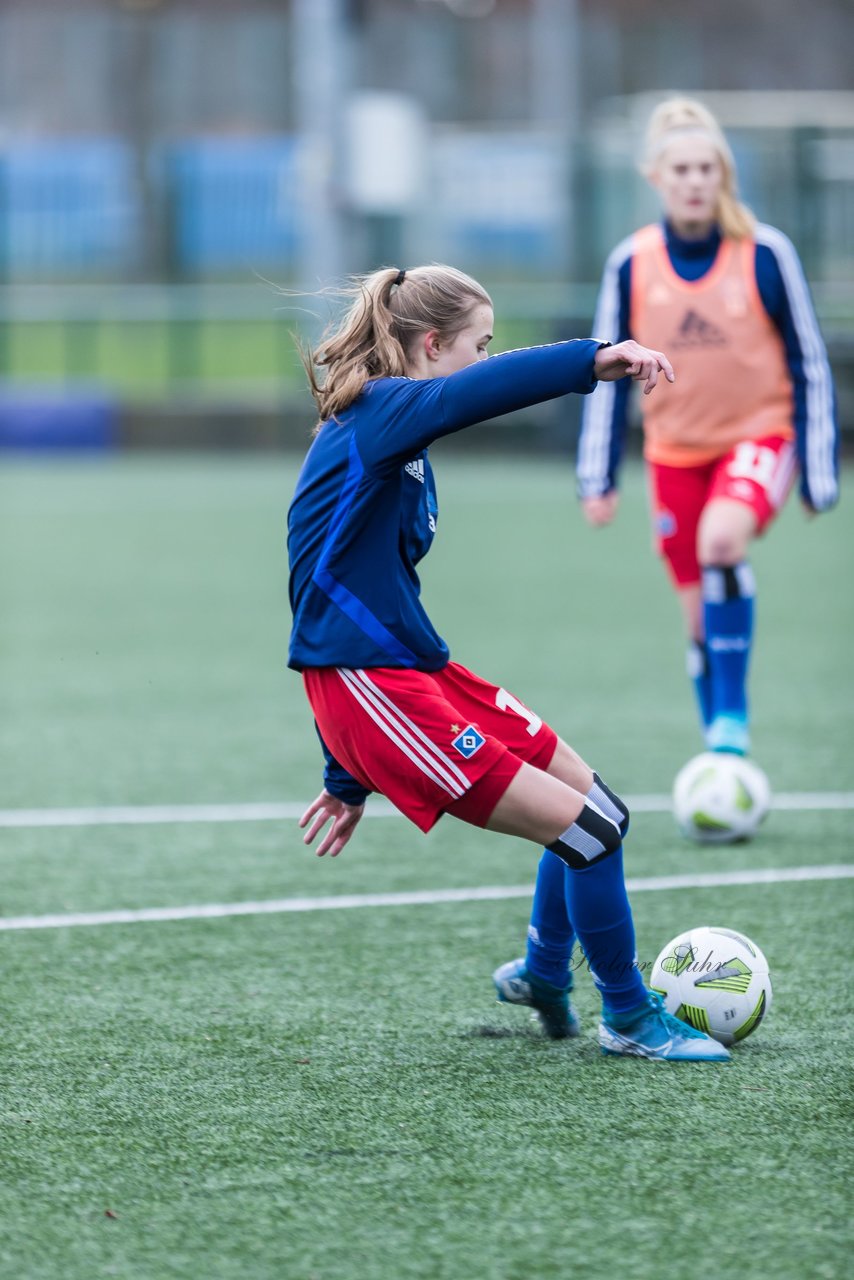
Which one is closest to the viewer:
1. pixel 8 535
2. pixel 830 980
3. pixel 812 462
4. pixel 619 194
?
pixel 830 980

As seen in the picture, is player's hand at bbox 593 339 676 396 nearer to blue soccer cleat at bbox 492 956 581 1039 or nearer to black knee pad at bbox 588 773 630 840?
black knee pad at bbox 588 773 630 840

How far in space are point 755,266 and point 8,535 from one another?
10008 millimetres

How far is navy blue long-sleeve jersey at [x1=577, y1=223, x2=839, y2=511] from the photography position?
639 cm

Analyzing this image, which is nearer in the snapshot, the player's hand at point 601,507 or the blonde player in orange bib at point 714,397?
the blonde player in orange bib at point 714,397

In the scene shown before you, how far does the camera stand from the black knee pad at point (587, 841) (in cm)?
379

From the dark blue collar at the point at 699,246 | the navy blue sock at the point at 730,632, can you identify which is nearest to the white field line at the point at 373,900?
the navy blue sock at the point at 730,632

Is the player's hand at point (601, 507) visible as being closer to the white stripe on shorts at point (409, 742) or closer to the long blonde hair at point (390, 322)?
the long blonde hair at point (390, 322)

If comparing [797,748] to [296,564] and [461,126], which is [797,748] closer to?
[296,564]

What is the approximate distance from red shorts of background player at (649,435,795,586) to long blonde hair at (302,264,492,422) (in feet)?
8.69

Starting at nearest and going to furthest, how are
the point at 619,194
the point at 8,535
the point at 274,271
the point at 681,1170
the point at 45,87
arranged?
the point at 681,1170, the point at 8,535, the point at 619,194, the point at 274,271, the point at 45,87

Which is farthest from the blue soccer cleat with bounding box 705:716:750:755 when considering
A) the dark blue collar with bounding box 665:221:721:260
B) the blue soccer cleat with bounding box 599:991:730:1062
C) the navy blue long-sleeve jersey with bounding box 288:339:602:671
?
the navy blue long-sleeve jersey with bounding box 288:339:602:671

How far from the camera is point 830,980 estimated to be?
14.9ft

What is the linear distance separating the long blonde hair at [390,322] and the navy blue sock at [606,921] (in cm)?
101

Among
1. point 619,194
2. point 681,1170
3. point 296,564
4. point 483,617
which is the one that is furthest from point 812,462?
point 619,194
